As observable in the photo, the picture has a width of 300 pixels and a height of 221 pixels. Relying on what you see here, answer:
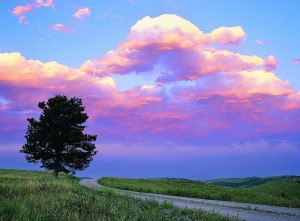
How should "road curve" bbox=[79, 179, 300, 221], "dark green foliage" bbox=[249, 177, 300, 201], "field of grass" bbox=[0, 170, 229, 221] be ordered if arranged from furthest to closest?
1. "dark green foliage" bbox=[249, 177, 300, 201]
2. "road curve" bbox=[79, 179, 300, 221]
3. "field of grass" bbox=[0, 170, 229, 221]

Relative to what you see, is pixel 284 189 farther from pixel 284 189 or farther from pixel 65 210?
pixel 65 210

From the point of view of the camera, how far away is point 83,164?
201 feet

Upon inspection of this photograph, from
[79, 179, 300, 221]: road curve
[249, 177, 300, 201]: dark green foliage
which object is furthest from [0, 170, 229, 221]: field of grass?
[249, 177, 300, 201]: dark green foliage

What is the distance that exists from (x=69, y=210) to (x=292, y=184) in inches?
1915

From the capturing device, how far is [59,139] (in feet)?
195

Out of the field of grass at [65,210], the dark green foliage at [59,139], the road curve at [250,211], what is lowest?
the road curve at [250,211]

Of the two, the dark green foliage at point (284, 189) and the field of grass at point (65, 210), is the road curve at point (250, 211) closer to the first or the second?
the field of grass at point (65, 210)

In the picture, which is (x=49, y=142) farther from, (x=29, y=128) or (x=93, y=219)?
(x=93, y=219)

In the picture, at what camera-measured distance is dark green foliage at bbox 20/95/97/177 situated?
59750 mm

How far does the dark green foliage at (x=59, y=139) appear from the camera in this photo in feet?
196

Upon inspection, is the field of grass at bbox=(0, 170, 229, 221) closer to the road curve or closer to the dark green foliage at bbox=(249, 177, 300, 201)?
the road curve

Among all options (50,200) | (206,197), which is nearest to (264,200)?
(206,197)

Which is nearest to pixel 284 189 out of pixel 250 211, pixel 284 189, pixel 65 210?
pixel 284 189

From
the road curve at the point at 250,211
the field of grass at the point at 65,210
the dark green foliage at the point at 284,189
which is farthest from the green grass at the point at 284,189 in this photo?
the field of grass at the point at 65,210
